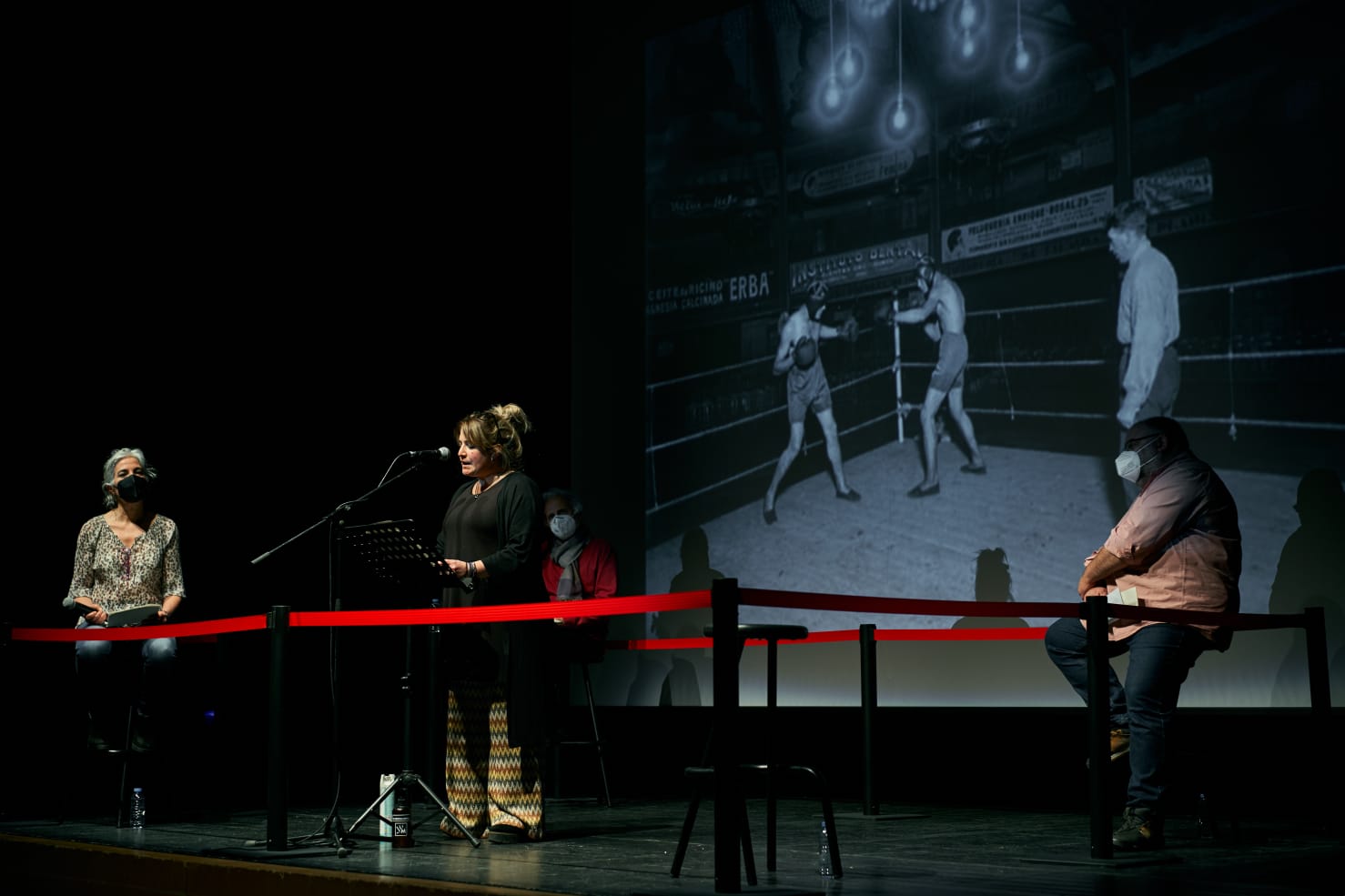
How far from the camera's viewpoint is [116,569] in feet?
18.6

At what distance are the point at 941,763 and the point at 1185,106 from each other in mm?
2912

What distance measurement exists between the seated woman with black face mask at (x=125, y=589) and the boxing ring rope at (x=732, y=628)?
0.46m

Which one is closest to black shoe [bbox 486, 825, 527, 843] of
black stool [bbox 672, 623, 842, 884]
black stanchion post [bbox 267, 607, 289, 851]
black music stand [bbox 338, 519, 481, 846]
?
black music stand [bbox 338, 519, 481, 846]

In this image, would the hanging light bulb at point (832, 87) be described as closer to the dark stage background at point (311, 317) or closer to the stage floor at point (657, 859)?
the dark stage background at point (311, 317)

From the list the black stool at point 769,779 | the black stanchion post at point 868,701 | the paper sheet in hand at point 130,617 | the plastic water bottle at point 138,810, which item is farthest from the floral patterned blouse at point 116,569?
the black stool at point 769,779

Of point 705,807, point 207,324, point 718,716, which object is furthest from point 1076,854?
point 207,324

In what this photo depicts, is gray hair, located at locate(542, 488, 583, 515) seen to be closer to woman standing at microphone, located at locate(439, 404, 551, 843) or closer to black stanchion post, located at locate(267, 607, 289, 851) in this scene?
woman standing at microphone, located at locate(439, 404, 551, 843)

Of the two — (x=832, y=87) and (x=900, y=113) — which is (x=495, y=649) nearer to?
(x=900, y=113)

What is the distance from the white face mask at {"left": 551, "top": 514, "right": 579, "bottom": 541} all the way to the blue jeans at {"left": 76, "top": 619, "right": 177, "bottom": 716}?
5.60 ft

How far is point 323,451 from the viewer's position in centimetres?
742

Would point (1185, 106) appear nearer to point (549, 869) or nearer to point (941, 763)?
point (941, 763)

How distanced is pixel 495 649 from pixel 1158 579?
202 centimetres

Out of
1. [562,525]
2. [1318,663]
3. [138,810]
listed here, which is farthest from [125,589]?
[1318,663]

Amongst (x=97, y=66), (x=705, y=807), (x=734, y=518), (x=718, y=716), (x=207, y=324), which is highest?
(x=97, y=66)
